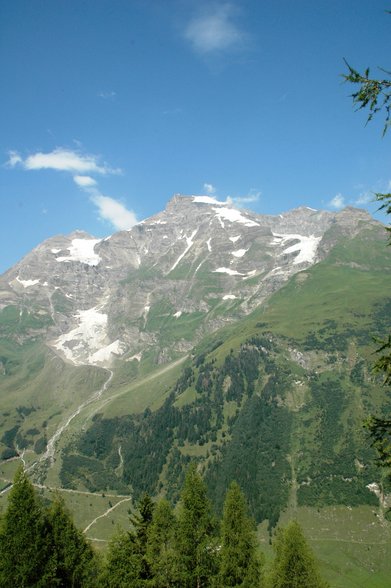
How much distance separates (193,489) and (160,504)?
19.9 ft

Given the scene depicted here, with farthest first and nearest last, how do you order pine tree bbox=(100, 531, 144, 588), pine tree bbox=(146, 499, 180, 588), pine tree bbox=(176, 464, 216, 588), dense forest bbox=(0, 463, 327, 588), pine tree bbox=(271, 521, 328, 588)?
pine tree bbox=(271, 521, 328, 588) → pine tree bbox=(146, 499, 180, 588) → pine tree bbox=(176, 464, 216, 588) → pine tree bbox=(100, 531, 144, 588) → dense forest bbox=(0, 463, 327, 588)

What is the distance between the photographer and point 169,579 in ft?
136

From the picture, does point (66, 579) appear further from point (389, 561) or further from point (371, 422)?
point (389, 561)

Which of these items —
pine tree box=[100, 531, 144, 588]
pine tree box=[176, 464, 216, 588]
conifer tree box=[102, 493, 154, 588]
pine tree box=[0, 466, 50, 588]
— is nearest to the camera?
pine tree box=[0, 466, 50, 588]

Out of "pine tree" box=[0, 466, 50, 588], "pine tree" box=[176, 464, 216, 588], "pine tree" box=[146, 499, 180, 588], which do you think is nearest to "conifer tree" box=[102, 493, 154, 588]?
"pine tree" box=[146, 499, 180, 588]

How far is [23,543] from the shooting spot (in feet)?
115

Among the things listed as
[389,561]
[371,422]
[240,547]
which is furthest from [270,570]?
[389,561]

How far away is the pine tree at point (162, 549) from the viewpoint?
41125 millimetres

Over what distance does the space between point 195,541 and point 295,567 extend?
1239 cm

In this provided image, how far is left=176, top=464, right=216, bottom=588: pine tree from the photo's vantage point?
134ft

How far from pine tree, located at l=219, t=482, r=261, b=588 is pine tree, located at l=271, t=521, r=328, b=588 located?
4.79m

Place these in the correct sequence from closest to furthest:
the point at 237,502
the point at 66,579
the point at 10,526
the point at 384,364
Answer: the point at 384,364 < the point at 10,526 < the point at 66,579 < the point at 237,502

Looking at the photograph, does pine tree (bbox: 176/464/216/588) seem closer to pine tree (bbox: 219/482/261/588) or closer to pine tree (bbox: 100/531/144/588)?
pine tree (bbox: 219/482/261/588)

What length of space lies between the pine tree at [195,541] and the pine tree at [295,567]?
8.27m
